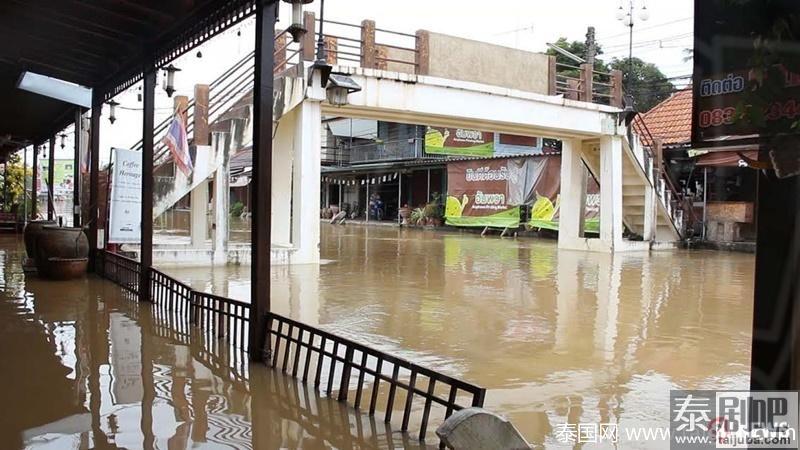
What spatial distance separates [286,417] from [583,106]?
1553 cm

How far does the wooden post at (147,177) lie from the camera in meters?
8.56

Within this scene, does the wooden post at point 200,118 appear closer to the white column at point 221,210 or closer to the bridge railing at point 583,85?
the white column at point 221,210

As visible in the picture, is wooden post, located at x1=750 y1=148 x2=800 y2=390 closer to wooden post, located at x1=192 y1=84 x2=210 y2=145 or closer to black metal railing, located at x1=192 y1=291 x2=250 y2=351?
black metal railing, located at x1=192 y1=291 x2=250 y2=351

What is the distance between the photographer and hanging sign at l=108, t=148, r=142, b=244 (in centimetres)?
1033

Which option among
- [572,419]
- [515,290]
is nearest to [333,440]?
[572,419]

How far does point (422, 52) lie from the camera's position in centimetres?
1488

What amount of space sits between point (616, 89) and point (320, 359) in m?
16.7

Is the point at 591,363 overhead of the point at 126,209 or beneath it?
beneath

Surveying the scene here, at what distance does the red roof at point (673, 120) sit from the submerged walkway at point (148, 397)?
1790 centimetres

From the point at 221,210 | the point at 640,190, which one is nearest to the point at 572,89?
the point at 640,190

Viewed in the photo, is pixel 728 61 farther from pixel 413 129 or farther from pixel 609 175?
pixel 413 129

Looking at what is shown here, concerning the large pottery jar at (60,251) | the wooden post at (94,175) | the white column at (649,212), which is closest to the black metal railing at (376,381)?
the large pottery jar at (60,251)

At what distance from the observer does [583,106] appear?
58.5ft

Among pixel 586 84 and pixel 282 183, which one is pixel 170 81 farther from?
pixel 586 84
